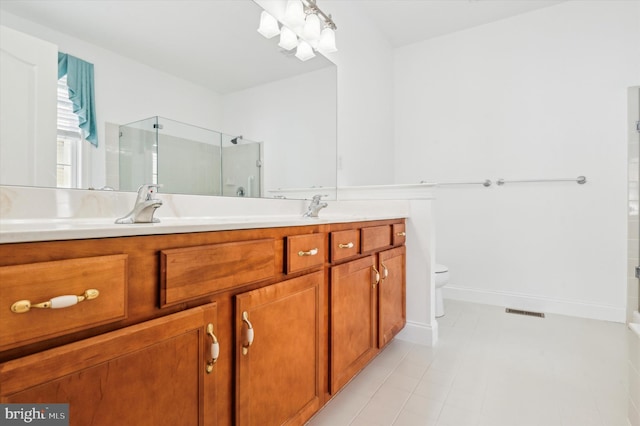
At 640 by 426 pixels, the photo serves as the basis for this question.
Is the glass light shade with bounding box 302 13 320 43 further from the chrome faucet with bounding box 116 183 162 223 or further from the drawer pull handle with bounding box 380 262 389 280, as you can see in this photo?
the chrome faucet with bounding box 116 183 162 223

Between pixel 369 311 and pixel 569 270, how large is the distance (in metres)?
2.07

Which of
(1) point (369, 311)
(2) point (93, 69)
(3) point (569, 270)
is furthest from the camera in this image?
(3) point (569, 270)

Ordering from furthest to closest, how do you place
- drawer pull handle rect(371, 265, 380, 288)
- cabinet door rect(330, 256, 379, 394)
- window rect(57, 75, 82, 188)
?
drawer pull handle rect(371, 265, 380, 288) < cabinet door rect(330, 256, 379, 394) < window rect(57, 75, 82, 188)

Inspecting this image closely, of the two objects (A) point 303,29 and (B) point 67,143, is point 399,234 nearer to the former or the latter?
(A) point 303,29

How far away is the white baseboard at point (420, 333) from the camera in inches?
81.7

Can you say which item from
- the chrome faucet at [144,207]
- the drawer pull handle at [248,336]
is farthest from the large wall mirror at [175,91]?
the drawer pull handle at [248,336]

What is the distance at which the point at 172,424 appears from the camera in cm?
72

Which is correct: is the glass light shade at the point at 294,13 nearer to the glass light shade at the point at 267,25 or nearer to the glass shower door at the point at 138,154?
the glass light shade at the point at 267,25

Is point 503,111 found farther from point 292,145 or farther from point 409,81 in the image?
point 292,145

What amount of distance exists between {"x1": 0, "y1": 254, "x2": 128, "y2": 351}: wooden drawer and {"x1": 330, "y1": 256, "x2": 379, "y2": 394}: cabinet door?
0.83 metres

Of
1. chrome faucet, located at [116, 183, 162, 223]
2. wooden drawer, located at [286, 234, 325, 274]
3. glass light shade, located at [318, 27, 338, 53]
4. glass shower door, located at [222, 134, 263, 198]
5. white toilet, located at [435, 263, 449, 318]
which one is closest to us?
chrome faucet, located at [116, 183, 162, 223]

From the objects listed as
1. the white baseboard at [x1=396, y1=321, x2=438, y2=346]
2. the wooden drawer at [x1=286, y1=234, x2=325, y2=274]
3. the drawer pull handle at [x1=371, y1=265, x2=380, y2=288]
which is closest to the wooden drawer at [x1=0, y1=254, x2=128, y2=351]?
the wooden drawer at [x1=286, y1=234, x2=325, y2=274]

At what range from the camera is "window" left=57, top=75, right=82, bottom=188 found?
38.3 inches

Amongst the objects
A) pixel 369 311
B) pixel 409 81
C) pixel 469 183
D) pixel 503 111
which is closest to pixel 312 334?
pixel 369 311
